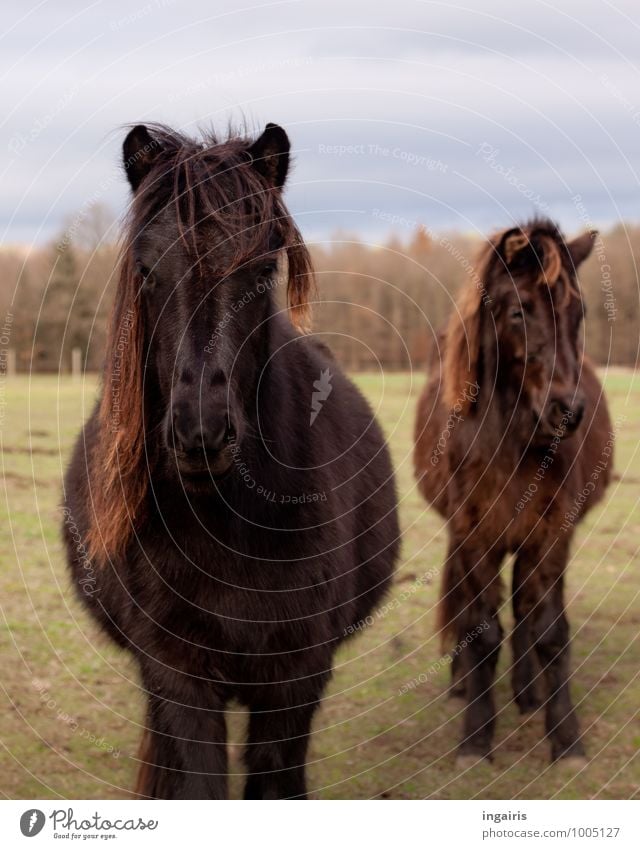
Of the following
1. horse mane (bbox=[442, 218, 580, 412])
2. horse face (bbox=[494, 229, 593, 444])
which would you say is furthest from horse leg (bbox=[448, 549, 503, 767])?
horse mane (bbox=[442, 218, 580, 412])

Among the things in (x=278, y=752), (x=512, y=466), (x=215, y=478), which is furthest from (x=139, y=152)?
(x=512, y=466)

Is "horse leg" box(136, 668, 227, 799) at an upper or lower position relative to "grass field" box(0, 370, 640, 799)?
upper

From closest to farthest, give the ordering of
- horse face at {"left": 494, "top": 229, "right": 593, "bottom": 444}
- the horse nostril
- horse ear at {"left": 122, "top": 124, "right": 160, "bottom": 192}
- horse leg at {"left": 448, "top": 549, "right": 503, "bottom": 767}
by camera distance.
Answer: horse ear at {"left": 122, "top": 124, "right": 160, "bottom": 192} → the horse nostril → horse face at {"left": 494, "top": 229, "right": 593, "bottom": 444} → horse leg at {"left": 448, "top": 549, "right": 503, "bottom": 767}

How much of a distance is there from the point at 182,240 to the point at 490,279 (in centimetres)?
293

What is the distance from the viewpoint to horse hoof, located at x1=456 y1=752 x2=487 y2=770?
5.94m

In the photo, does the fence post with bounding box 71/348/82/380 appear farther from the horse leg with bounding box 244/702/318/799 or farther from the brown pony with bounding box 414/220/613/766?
the horse leg with bounding box 244/702/318/799

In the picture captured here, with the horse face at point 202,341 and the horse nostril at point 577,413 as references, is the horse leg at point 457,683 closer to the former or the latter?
the horse nostril at point 577,413

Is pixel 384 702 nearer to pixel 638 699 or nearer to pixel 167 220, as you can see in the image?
pixel 638 699

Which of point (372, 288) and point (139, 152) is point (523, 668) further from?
point (372, 288)

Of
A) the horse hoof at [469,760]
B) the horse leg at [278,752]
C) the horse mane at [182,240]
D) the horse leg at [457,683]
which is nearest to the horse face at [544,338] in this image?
the horse leg at [457,683]

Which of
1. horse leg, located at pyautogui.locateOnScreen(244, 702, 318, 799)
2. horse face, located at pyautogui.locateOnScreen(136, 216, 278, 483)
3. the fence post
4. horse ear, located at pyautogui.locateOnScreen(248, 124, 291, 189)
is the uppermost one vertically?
horse ear, located at pyautogui.locateOnScreen(248, 124, 291, 189)

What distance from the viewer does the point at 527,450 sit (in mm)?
6180

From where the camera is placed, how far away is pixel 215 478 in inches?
150

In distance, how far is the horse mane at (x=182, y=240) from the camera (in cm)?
362
